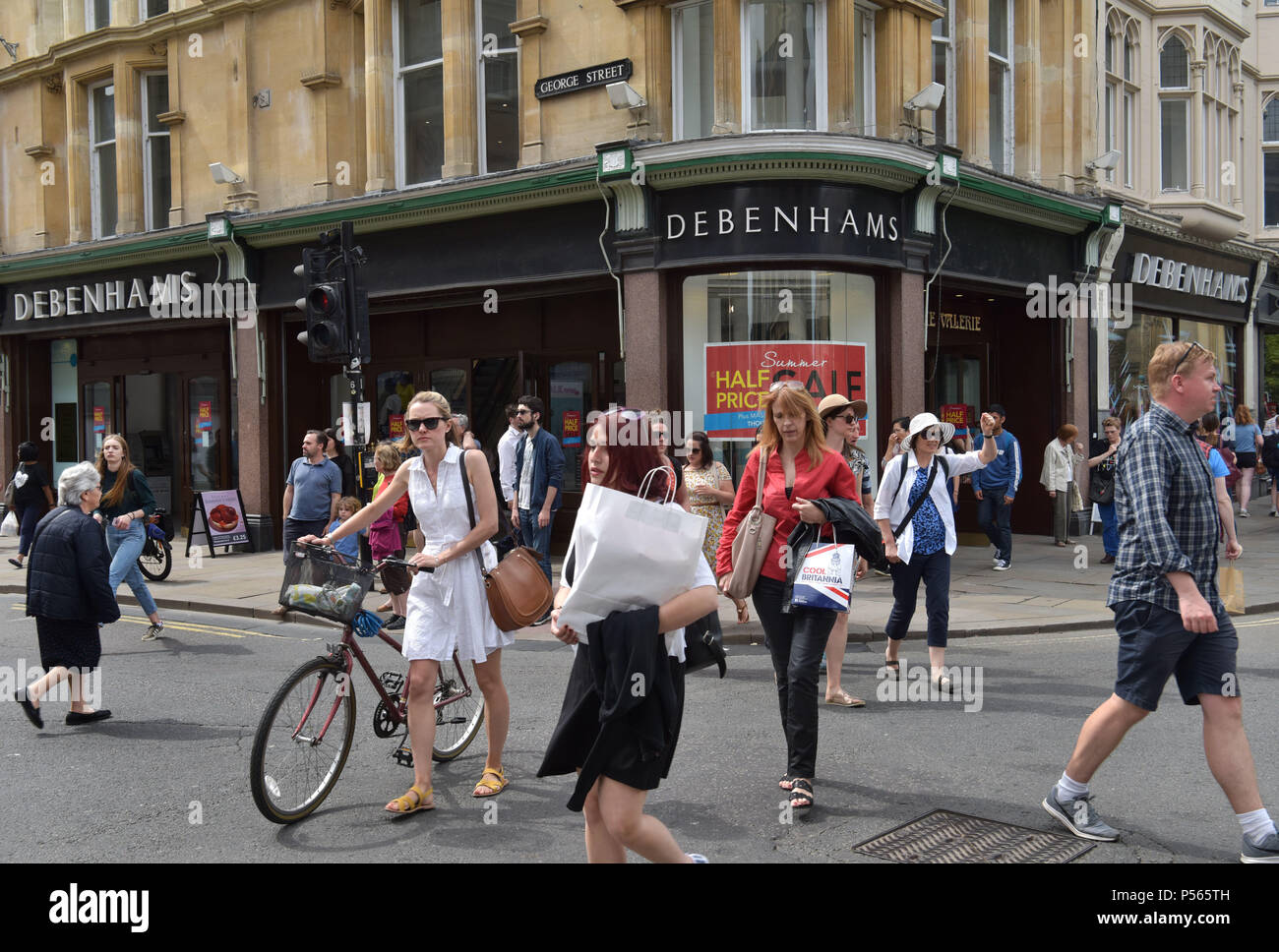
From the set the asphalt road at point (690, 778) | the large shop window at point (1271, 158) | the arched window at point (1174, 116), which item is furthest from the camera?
the large shop window at point (1271, 158)

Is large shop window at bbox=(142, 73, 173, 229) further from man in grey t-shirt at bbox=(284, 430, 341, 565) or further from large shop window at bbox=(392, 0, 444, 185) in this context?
man in grey t-shirt at bbox=(284, 430, 341, 565)

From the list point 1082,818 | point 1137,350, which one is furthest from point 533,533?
point 1137,350

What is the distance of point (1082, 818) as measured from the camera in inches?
182

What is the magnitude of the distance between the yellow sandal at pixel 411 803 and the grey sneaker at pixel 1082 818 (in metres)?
2.70

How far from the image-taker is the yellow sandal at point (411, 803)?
5012 millimetres

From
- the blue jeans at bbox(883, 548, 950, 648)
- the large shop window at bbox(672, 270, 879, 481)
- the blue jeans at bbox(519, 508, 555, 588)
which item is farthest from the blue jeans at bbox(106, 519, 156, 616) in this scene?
the blue jeans at bbox(883, 548, 950, 648)

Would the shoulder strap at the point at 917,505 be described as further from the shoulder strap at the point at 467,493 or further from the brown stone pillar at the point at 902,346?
the brown stone pillar at the point at 902,346

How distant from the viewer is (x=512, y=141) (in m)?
14.9

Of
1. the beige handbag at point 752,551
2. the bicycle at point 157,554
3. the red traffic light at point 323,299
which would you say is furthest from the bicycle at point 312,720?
the bicycle at point 157,554

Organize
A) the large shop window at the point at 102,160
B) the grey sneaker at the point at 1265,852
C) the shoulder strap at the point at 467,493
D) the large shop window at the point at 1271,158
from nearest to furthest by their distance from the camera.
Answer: the grey sneaker at the point at 1265,852 < the shoulder strap at the point at 467,493 < the large shop window at the point at 102,160 < the large shop window at the point at 1271,158

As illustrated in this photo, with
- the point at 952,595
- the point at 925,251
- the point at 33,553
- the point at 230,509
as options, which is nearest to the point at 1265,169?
the point at 925,251

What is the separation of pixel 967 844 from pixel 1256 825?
1.06 meters

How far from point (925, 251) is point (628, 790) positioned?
445 inches
